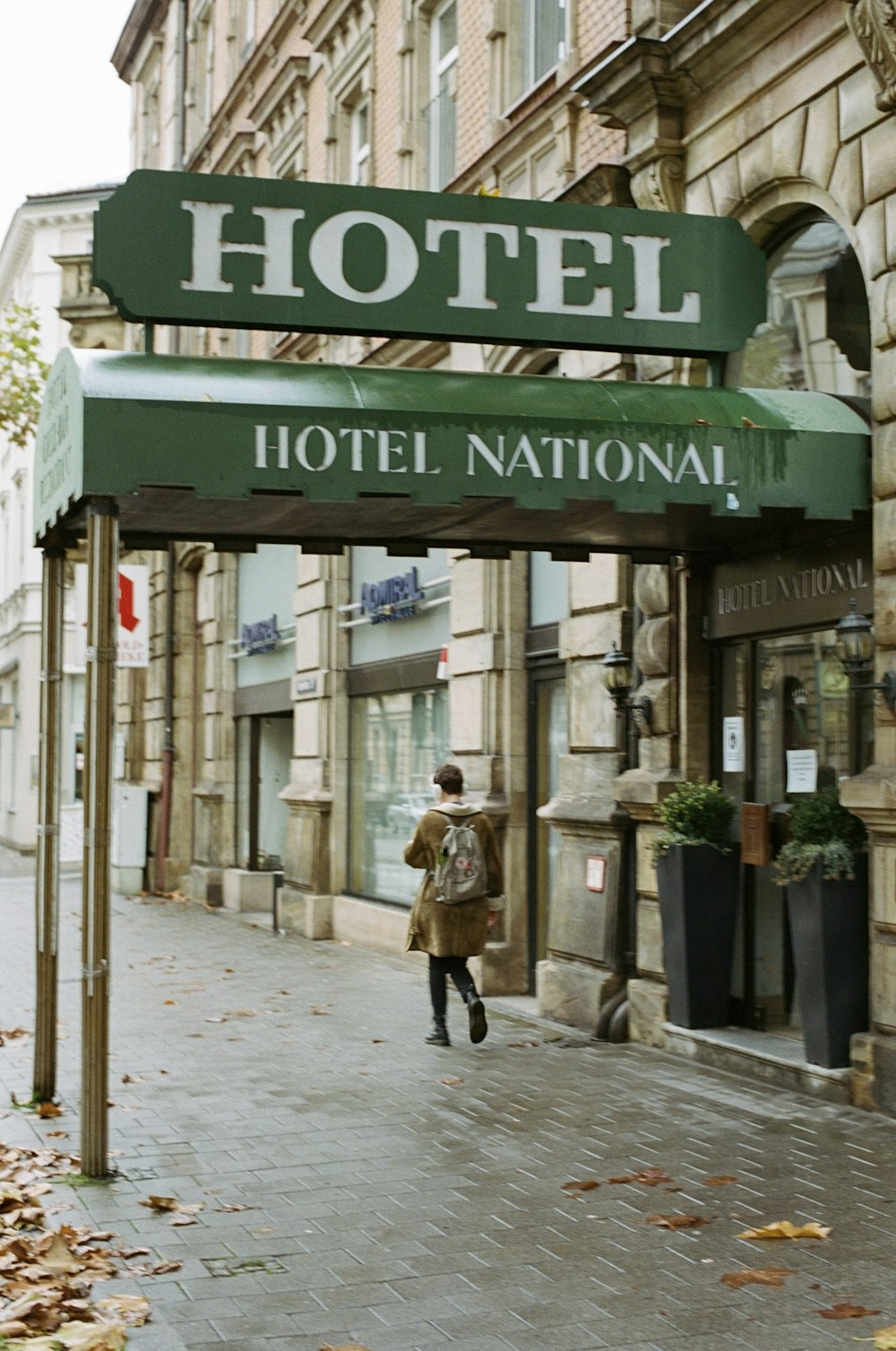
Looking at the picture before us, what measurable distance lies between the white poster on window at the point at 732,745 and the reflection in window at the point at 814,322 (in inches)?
77.7

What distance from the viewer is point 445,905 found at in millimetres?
10008

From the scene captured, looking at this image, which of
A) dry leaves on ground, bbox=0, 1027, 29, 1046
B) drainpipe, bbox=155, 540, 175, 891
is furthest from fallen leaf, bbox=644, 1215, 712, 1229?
drainpipe, bbox=155, 540, 175, 891

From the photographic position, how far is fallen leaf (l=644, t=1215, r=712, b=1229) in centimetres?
593

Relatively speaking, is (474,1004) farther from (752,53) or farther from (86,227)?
(86,227)

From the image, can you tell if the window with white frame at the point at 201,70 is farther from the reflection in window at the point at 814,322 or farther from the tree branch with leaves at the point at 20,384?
the reflection in window at the point at 814,322

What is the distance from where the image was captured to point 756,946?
9.63m

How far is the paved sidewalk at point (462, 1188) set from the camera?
4.99 meters

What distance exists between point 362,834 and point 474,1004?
261 inches

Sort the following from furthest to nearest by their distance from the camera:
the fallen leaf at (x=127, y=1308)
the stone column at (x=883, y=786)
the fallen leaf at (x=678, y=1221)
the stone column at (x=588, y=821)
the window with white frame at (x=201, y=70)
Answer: the window with white frame at (x=201, y=70) < the stone column at (x=588, y=821) < the stone column at (x=883, y=786) < the fallen leaf at (x=678, y=1221) < the fallen leaf at (x=127, y=1308)

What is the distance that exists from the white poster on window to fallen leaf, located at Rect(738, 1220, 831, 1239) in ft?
13.7

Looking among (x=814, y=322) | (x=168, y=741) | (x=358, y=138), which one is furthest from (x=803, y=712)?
(x=168, y=741)

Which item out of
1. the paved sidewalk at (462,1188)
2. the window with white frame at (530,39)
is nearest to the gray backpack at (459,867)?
the paved sidewalk at (462,1188)

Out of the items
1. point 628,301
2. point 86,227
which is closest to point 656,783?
point 628,301

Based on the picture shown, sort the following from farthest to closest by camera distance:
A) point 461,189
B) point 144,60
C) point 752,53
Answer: point 144,60, point 461,189, point 752,53
